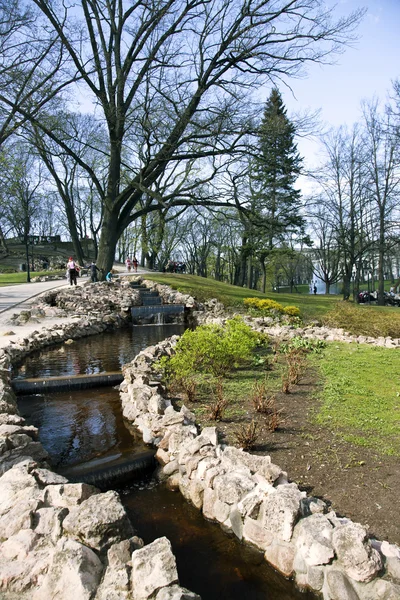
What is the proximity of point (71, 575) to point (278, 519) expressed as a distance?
1601 mm

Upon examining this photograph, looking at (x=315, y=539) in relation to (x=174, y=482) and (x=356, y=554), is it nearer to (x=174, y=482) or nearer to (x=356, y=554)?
(x=356, y=554)

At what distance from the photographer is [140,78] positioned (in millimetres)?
20031

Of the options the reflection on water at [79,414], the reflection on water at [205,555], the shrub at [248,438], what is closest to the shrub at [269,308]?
the reflection on water at [79,414]

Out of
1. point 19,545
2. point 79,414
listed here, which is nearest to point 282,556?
point 19,545

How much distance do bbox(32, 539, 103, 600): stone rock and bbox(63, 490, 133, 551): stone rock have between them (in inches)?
6.2

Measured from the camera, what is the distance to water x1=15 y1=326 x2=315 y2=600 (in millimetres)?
3277

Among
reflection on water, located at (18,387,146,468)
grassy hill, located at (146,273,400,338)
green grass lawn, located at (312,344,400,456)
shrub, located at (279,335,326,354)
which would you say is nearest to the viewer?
green grass lawn, located at (312,344,400,456)

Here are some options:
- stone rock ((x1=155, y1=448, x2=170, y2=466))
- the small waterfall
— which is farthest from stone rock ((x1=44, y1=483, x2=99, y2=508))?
the small waterfall

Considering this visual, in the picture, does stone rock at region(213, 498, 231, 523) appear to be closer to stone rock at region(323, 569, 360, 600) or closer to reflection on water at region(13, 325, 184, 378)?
stone rock at region(323, 569, 360, 600)

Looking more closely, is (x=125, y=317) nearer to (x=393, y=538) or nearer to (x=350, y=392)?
(x=350, y=392)

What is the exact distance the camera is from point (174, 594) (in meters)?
2.61

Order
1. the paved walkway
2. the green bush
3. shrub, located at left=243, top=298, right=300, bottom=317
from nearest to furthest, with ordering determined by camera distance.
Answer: the green bush < the paved walkway < shrub, located at left=243, top=298, right=300, bottom=317

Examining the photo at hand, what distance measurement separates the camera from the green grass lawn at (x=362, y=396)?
5201mm

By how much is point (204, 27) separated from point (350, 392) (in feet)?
A: 58.2
